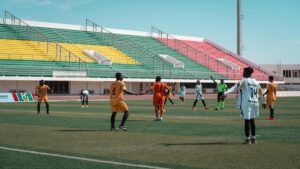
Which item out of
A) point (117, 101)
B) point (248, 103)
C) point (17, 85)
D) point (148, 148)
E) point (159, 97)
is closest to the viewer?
point (148, 148)

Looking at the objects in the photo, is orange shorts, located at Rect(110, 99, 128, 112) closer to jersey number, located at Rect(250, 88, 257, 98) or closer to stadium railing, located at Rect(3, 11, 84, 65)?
jersey number, located at Rect(250, 88, 257, 98)

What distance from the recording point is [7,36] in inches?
2393

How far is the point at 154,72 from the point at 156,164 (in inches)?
2181

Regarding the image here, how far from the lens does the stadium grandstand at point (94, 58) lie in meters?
55.2

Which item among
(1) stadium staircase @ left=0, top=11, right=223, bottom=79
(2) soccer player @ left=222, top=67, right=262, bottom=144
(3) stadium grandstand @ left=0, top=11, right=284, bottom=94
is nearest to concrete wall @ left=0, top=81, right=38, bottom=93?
(3) stadium grandstand @ left=0, top=11, right=284, bottom=94

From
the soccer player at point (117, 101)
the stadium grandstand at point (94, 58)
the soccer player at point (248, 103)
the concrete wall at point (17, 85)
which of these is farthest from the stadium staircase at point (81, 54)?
the soccer player at point (248, 103)

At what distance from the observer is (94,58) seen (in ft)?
210

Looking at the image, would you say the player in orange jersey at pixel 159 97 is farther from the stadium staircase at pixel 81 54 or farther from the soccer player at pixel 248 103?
the stadium staircase at pixel 81 54

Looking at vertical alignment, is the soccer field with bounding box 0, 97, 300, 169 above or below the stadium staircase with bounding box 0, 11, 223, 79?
below

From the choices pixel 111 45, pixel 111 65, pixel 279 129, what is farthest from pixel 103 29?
pixel 279 129

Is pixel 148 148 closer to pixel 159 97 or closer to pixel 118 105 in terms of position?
pixel 118 105

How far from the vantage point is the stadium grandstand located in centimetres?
5522

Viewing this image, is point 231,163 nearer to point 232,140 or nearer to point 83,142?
point 232,140

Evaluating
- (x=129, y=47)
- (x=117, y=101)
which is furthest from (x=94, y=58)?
(x=117, y=101)
